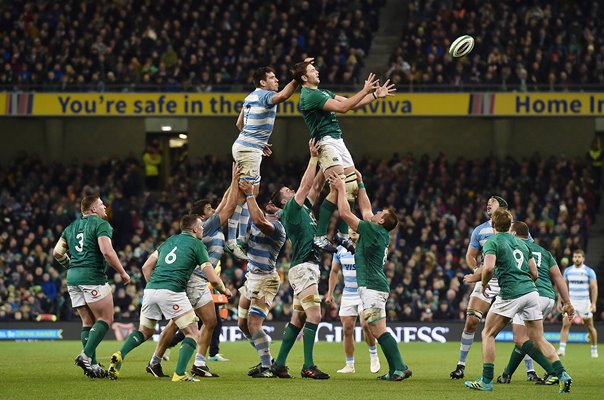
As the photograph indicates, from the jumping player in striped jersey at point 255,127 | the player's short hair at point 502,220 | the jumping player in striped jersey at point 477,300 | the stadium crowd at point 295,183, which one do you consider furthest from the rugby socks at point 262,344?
the stadium crowd at point 295,183

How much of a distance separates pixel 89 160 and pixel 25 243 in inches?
286

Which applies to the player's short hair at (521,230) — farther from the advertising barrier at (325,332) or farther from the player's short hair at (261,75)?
the advertising barrier at (325,332)

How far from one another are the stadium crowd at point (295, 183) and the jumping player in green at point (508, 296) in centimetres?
1349

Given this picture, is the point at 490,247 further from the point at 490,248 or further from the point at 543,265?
the point at 543,265

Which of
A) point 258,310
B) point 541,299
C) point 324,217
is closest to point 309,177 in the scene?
point 324,217

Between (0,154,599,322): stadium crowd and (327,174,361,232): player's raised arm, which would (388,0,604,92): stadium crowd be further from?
(327,174,361,232): player's raised arm

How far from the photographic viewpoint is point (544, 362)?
40.2 feet

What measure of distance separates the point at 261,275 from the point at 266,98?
2207mm

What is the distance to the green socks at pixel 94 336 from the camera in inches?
493

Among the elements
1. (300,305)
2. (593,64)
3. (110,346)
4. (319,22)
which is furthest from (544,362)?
(319,22)

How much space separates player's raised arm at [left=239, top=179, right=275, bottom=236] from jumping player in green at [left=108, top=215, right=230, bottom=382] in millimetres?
773

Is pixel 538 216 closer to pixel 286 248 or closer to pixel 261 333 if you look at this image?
pixel 286 248

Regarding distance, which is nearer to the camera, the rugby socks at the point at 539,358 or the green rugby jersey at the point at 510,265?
the green rugby jersey at the point at 510,265

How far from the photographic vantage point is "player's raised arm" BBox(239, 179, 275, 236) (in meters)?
13.1
